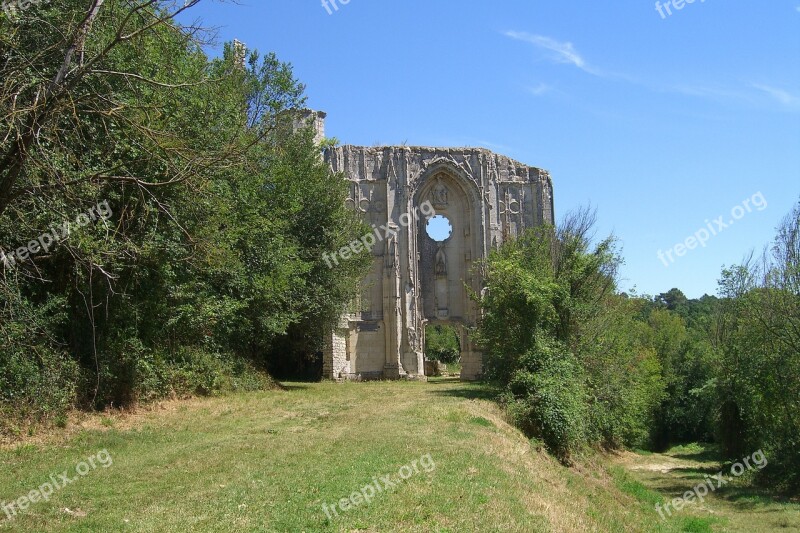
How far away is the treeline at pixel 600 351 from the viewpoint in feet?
64.0

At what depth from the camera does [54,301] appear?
13344mm

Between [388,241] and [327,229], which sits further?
[388,241]

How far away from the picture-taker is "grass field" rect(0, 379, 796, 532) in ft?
27.4

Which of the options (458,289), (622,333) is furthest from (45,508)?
(458,289)

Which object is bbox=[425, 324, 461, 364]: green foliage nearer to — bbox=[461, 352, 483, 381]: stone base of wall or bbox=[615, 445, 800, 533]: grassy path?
bbox=[461, 352, 483, 381]: stone base of wall

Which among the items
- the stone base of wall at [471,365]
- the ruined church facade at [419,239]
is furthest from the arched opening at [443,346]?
the stone base of wall at [471,365]

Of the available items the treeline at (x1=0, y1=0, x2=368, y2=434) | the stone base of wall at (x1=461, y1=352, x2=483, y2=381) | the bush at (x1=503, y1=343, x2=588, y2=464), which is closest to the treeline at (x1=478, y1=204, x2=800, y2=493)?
the bush at (x1=503, y1=343, x2=588, y2=464)

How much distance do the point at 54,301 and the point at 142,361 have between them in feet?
10.8

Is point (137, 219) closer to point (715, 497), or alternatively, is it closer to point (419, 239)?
point (715, 497)

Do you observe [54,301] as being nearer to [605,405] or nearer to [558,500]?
[558,500]

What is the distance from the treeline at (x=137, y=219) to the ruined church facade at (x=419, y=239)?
30.3 feet

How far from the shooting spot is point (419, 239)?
41.0m

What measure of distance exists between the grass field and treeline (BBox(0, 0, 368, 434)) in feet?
4.89

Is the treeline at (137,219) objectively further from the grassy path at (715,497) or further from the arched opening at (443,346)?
the arched opening at (443,346)
